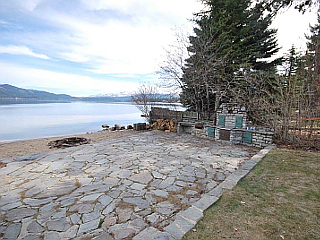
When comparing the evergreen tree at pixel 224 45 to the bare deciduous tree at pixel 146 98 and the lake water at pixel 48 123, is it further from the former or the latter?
the lake water at pixel 48 123

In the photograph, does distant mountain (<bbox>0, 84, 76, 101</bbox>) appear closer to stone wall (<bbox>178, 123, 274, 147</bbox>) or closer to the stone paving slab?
the stone paving slab

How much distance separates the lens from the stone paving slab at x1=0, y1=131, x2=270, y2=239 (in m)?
1.55

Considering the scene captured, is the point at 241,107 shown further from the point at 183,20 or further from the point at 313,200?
the point at 183,20

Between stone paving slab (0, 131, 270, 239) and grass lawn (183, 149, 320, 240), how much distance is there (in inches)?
5.7

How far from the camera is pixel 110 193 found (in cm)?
221

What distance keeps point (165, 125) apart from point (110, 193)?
612 centimetres

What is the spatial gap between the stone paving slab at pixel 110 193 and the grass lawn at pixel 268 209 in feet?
0.47

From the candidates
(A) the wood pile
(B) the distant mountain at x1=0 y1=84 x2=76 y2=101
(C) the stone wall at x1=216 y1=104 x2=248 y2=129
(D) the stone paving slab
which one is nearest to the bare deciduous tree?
(A) the wood pile

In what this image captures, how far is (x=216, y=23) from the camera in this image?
6.93 meters

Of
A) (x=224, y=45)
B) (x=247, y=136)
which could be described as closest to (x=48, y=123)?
(x=224, y=45)

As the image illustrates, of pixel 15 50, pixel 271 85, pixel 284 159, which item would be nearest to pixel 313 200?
pixel 284 159

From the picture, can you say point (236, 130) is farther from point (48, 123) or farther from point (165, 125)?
point (48, 123)

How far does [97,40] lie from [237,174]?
28.9 ft

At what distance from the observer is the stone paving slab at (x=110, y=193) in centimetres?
155
